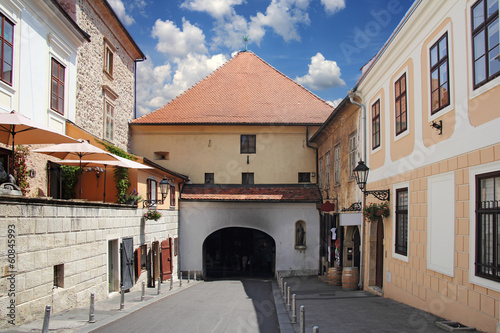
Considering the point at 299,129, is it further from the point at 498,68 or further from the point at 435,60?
the point at 498,68

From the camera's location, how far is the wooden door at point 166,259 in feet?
68.8

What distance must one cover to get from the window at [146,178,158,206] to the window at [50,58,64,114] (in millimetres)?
4631

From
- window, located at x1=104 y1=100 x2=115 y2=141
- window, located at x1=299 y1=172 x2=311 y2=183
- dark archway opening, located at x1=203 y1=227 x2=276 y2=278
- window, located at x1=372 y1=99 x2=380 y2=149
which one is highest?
window, located at x1=104 y1=100 x2=115 y2=141

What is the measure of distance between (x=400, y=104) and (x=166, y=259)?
13.1 metres

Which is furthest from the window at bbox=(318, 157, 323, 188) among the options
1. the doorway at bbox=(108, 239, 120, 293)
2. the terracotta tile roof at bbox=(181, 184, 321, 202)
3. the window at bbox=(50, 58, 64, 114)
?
the window at bbox=(50, 58, 64, 114)

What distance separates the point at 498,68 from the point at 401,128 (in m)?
5.18

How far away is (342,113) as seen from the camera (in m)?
19.0

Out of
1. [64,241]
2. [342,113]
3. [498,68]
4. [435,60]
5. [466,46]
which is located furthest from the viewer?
[342,113]

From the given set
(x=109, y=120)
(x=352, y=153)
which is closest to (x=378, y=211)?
(x=352, y=153)

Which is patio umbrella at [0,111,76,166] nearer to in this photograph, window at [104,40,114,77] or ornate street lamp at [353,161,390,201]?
ornate street lamp at [353,161,390,201]

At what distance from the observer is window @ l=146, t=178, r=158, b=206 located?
768 inches

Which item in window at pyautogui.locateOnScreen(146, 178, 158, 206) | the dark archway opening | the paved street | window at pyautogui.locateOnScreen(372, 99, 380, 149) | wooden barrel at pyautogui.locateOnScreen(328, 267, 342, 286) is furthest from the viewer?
the dark archway opening

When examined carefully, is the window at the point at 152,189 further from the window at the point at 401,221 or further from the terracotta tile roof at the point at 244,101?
the window at the point at 401,221

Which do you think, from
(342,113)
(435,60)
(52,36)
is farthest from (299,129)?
(435,60)
